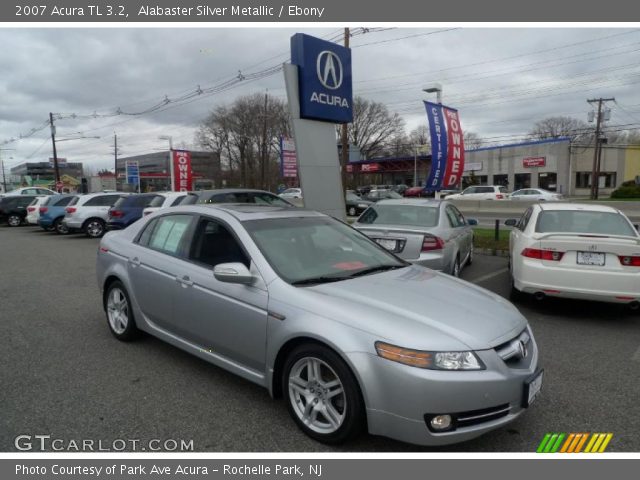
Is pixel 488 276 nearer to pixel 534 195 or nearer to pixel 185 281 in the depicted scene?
pixel 185 281

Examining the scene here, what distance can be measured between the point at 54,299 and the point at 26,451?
4757mm

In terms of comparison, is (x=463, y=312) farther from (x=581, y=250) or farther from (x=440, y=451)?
(x=581, y=250)

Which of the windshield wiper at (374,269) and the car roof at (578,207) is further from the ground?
the car roof at (578,207)

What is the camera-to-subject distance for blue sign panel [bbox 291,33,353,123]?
→ 923cm

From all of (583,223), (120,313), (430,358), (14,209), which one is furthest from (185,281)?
(14,209)

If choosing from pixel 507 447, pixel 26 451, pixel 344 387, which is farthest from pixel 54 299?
pixel 507 447

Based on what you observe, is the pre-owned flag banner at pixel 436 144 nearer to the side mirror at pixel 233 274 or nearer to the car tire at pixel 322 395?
the side mirror at pixel 233 274

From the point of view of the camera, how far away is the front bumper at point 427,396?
8.72 ft

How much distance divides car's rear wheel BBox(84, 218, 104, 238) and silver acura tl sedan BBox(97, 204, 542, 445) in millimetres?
14611

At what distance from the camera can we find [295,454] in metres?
2.95

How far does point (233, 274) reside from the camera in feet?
11.1

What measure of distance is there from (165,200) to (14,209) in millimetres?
15245

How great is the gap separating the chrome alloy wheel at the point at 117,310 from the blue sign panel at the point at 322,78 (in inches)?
221

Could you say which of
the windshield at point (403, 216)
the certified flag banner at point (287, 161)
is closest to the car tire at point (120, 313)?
the windshield at point (403, 216)
